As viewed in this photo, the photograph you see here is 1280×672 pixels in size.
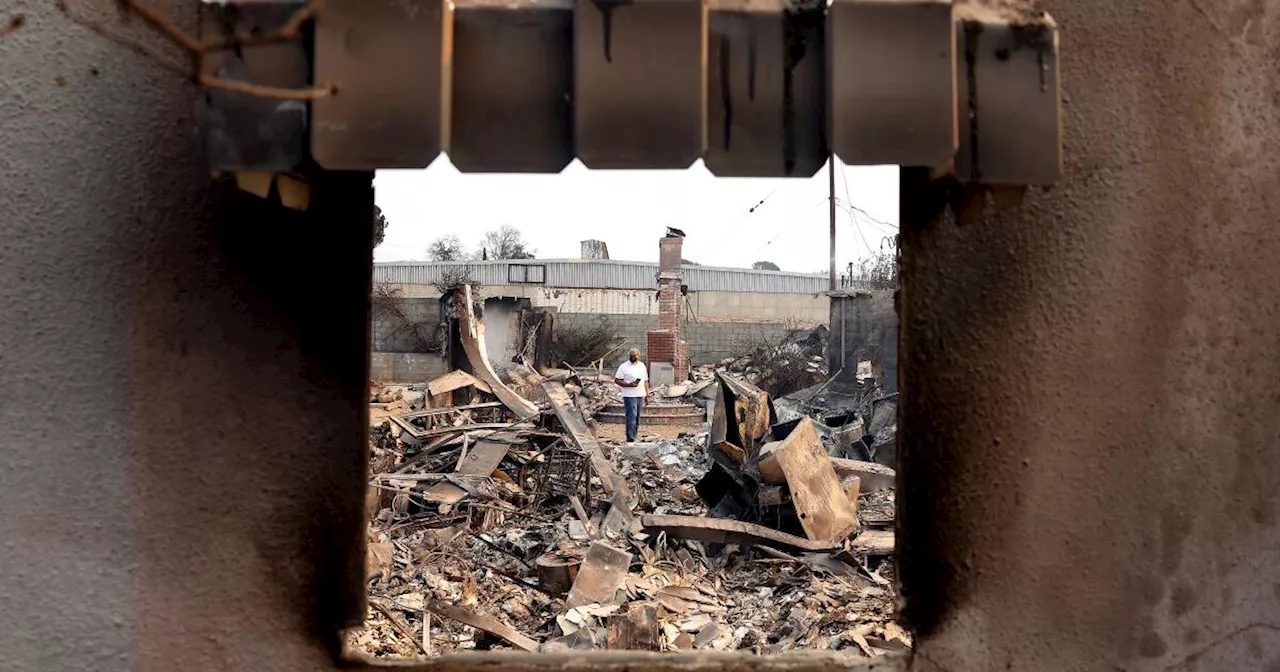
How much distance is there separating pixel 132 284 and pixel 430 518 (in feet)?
20.3

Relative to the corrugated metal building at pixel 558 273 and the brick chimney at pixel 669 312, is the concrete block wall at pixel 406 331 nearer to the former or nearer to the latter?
the brick chimney at pixel 669 312

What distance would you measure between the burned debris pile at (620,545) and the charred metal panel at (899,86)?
3818mm

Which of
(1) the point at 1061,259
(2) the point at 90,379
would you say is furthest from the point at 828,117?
(2) the point at 90,379

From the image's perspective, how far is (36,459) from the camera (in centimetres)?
153

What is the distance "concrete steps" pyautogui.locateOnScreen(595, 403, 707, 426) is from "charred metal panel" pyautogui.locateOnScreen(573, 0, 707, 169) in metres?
11.6

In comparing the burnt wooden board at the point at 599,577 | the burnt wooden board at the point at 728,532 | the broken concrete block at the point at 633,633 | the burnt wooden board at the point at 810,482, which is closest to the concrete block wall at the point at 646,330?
the burnt wooden board at the point at 810,482

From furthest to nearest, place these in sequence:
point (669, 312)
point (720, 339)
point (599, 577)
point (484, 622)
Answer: point (720, 339) → point (669, 312) → point (599, 577) → point (484, 622)

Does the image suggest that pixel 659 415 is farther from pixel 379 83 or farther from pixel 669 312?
pixel 379 83

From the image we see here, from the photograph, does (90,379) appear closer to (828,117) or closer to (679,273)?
(828,117)

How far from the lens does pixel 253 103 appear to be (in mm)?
1386

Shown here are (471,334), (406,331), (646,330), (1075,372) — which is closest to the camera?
(1075,372)

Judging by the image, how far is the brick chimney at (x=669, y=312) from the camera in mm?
15711

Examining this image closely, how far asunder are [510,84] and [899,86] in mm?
780

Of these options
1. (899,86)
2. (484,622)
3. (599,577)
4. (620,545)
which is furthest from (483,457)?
(899,86)
